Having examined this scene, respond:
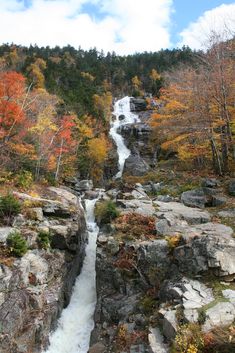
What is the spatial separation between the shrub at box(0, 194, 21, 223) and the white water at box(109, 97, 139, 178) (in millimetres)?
24873

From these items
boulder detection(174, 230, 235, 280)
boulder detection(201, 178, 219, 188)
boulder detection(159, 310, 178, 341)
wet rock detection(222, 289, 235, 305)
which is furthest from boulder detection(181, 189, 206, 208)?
boulder detection(159, 310, 178, 341)

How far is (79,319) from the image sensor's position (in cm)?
1712

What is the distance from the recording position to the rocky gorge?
39.6ft

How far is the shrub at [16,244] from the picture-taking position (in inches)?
613

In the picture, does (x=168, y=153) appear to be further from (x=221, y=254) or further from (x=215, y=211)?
(x=221, y=254)

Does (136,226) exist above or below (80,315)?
above

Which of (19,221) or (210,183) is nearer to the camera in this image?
(19,221)

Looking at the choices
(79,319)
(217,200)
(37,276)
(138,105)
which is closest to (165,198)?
(217,200)

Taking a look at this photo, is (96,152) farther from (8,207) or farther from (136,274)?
(136,274)

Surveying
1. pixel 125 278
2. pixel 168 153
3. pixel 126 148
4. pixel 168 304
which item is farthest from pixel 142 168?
pixel 168 304

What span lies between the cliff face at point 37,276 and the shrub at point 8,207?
0.44 m

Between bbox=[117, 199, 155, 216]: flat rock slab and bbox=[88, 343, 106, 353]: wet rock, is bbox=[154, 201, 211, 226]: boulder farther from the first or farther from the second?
bbox=[88, 343, 106, 353]: wet rock

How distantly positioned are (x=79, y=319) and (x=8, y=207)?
7.03 m

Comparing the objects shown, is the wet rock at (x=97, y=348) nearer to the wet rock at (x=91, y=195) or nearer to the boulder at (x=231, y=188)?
the boulder at (x=231, y=188)
